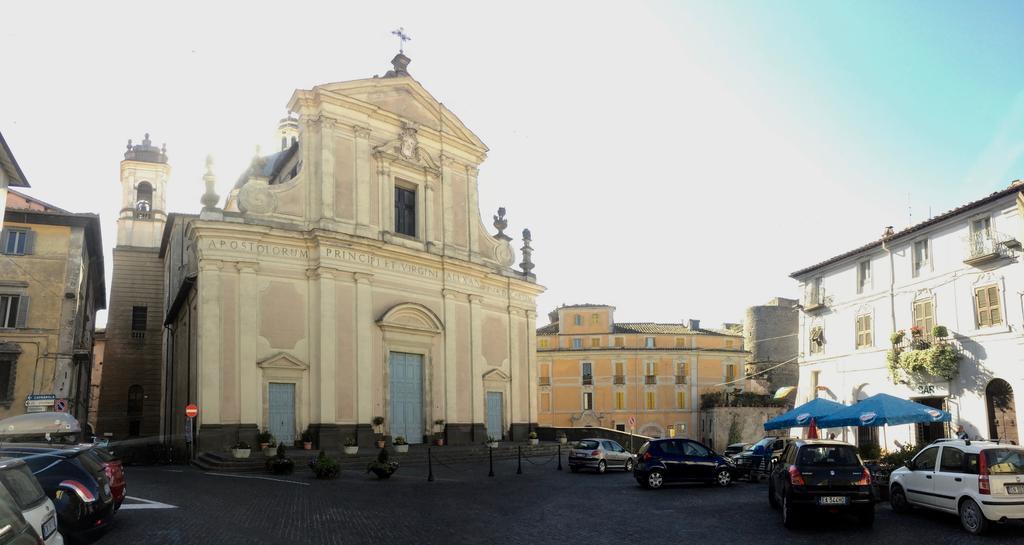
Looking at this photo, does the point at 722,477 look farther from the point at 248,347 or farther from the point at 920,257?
the point at 248,347

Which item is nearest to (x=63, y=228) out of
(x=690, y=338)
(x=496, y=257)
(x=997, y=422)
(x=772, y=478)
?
(x=496, y=257)

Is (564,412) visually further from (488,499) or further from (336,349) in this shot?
(488,499)

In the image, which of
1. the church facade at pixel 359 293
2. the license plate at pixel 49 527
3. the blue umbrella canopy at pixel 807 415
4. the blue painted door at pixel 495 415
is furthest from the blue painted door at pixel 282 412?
the license plate at pixel 49 527

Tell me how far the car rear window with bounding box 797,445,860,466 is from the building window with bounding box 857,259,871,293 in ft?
68.7

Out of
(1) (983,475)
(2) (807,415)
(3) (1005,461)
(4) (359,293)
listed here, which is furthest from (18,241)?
(3) (1005,461)

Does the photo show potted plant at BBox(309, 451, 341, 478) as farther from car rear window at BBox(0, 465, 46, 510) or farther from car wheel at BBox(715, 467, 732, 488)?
car rear window at BBox(0, 465, 46, 510)

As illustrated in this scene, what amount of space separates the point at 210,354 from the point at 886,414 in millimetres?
19550

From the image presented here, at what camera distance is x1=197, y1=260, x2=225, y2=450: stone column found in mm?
24594

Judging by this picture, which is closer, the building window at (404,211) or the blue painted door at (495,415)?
the building window at (404,211)

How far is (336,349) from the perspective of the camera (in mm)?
27859

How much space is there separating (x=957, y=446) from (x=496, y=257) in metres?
24.4

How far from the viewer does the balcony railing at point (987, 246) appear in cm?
2442

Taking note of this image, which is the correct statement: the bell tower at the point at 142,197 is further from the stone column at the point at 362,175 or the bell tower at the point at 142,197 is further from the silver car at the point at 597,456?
the silver car at the point at 597,456

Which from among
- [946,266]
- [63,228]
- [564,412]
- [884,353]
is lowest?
[564,412]
